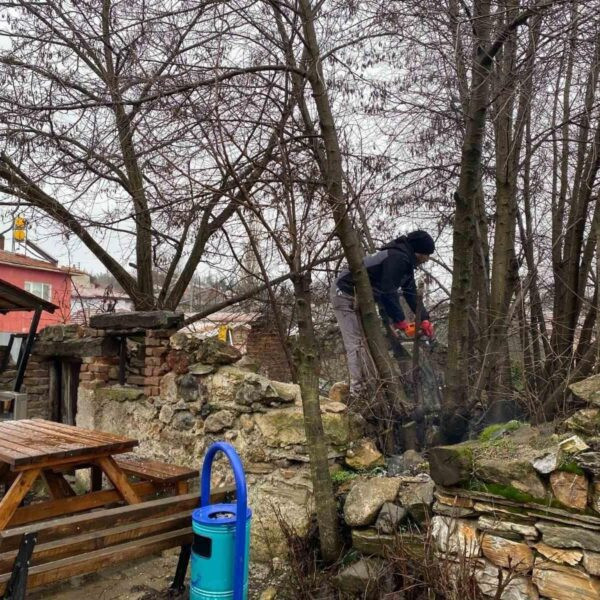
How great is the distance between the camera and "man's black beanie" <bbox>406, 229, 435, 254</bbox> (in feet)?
17.8

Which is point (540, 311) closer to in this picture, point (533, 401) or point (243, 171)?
point (533, 401)

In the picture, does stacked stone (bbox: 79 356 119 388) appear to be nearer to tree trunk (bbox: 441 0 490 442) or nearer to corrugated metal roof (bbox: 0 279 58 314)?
corrugated metal roof (bbox: 0 279 58 314)

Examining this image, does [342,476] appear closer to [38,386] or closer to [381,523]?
[381,523]

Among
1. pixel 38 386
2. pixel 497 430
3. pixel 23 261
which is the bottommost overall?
pixel 497 430

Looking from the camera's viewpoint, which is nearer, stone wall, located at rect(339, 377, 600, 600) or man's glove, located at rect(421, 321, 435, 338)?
stone wall, located at rect(339, 377, 600, 600)

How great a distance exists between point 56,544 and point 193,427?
2044mm

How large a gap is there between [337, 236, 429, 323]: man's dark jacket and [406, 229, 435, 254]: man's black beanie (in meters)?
0.09

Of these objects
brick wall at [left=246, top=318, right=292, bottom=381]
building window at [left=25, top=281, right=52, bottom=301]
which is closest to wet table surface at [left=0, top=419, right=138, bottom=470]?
brick wall at [left=246, top=318, right=292, bottom=381]

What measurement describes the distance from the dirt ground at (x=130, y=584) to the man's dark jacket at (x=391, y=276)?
240 cm

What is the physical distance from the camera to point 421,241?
5449 mm

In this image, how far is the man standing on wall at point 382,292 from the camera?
16.8 ft

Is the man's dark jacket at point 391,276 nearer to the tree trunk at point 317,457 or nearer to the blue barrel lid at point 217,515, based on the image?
the tree trunk at point 317,457

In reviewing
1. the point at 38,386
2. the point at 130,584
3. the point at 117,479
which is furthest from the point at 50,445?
the point at 38,386

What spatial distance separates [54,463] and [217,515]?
0.99 meters
